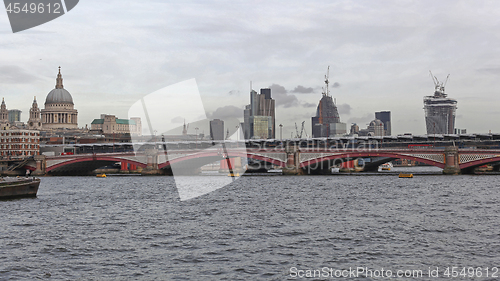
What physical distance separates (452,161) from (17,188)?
241ft

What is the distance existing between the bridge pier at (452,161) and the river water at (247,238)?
45920 mm

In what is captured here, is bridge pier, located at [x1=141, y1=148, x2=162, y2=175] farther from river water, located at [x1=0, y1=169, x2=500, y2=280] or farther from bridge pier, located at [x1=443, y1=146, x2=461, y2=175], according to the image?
river water, located at [x1=0, y1=169, x2=500, y2=280]

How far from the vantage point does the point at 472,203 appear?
4847 centimetres

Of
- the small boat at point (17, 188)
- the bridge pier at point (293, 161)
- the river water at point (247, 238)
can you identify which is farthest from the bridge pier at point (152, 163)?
the river water at point (247, 238)

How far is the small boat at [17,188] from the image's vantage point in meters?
57.2

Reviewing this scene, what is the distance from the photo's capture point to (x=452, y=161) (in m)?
97.9

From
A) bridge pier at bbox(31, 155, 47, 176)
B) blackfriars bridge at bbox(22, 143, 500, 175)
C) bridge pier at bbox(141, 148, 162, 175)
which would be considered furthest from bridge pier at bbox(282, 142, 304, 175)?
bridge pier at bbox(31, 155, 47, 176)

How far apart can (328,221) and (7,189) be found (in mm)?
36634

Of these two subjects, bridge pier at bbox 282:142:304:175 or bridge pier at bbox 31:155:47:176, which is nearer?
bridge pier at bbox 282:142:304:175

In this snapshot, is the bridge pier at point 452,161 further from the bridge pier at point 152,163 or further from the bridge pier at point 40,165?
the bridge pier at point 40,165

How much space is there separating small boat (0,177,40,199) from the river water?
4.25 meters

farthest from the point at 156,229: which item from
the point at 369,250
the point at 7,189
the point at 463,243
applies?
the point at 7,189

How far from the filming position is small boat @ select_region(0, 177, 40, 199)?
5719 cm

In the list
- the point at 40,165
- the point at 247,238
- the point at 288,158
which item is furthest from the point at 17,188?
the point at 40,165
